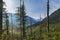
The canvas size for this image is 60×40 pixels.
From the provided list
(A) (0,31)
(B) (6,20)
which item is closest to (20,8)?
(B) (6,20)

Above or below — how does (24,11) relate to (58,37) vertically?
above

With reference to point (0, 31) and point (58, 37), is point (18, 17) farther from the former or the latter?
point (0, 31)

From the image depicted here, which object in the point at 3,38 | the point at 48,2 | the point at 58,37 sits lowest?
the point at 58,37

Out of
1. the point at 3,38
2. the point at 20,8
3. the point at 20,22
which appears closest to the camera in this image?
the point at 3,38

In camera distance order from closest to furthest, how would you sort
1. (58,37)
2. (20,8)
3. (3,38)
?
(3,38) → (58,37) → (20,8)

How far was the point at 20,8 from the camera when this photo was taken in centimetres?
5866

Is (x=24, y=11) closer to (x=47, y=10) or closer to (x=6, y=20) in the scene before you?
(x=6, y=20)

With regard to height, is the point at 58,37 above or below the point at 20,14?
below

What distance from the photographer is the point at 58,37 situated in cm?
3691

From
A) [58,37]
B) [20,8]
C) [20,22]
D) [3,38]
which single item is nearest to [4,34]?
[3,38]

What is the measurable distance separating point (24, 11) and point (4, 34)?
164ft

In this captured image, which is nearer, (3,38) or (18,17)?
(3,38)

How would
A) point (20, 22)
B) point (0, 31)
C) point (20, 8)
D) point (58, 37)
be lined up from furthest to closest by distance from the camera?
point (20, 22) → point (20, 8) → point (58, 37) → point (0, 31)

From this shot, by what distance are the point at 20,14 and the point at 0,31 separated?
160 feet
